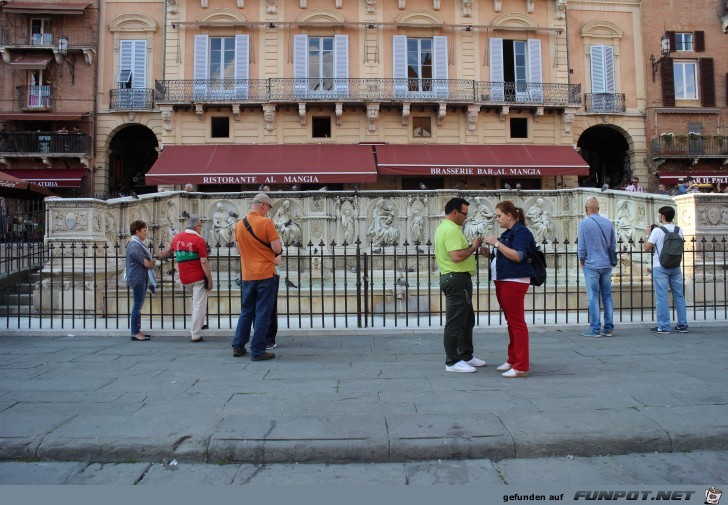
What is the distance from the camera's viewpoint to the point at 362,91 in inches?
912

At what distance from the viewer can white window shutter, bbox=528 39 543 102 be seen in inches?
933

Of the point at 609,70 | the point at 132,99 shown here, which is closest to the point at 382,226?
the point at 132,99

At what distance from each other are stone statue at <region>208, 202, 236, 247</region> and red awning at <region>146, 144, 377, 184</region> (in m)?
8.25

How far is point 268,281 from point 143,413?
228 cm

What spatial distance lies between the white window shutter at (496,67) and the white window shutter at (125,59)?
16.1 m

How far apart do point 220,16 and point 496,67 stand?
12378 mm

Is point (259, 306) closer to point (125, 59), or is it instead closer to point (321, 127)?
point (321, 127)

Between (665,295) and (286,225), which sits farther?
(286,225)

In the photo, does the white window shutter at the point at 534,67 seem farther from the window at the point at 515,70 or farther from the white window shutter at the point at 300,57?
the white window shutter at the point at 300,57

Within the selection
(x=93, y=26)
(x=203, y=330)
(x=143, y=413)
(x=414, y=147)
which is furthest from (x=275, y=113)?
(x=143, y=413)

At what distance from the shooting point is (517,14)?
24047 mm

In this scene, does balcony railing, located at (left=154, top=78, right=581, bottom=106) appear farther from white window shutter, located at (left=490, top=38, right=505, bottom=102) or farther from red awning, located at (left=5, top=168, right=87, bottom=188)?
red awning, located at (left=5, top=168, right=87, bottom=188)

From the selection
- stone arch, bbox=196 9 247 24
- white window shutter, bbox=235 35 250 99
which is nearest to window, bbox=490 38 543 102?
white window shutter, bbox=235 35 250 99

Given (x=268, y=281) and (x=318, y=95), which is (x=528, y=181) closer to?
(x=318, y=95)
